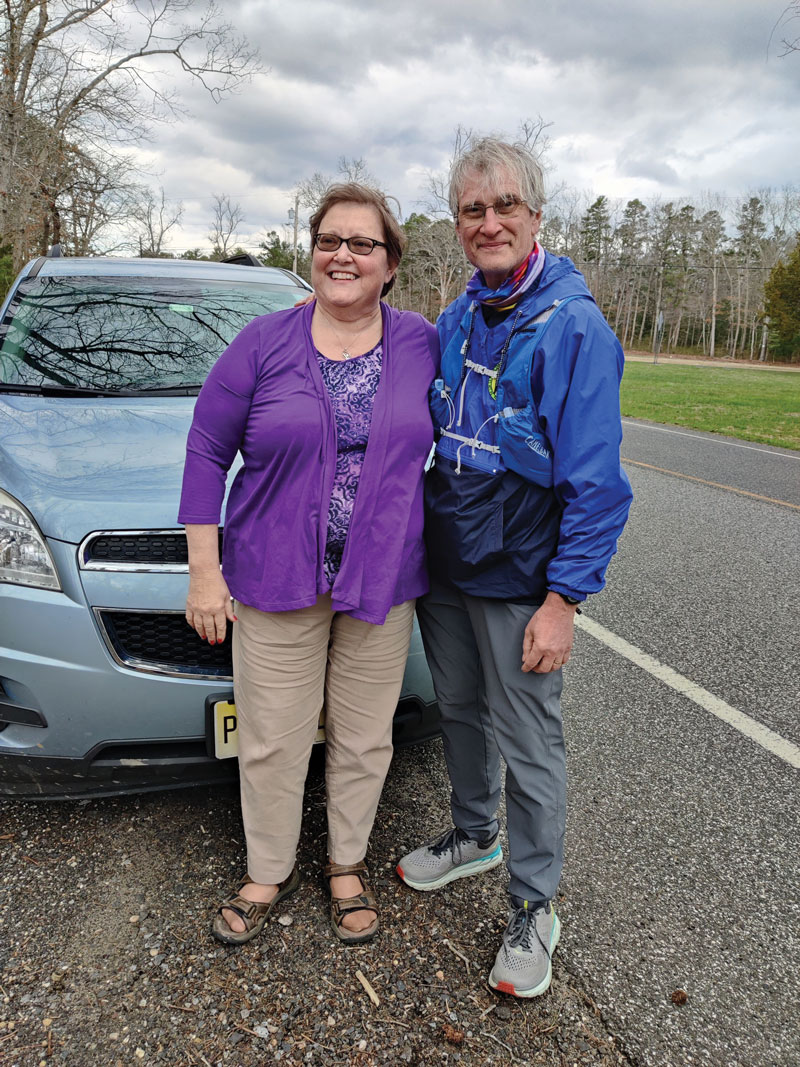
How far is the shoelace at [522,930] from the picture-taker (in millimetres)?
1845

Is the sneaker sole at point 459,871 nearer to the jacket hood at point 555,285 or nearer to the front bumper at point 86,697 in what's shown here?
the front bumper at point 86,697

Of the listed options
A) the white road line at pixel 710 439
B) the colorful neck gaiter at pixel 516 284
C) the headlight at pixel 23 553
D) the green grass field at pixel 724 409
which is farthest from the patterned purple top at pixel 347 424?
the green grass field at pixel 724 409

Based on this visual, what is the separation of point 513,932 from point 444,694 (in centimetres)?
63

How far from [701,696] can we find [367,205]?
2.65m

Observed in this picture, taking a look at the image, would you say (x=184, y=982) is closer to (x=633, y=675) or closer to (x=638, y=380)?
(x=633, y=675)

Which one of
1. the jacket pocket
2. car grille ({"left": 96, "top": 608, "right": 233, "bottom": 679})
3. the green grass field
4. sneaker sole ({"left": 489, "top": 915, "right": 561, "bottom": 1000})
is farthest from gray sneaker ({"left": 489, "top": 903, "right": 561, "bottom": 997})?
the green grass field

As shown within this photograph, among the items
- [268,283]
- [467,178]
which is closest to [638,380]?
[268,283]

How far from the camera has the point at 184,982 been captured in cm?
178

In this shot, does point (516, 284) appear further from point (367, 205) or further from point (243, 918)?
point (243, 918)

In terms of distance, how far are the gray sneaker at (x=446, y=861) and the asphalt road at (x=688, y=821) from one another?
263 mm

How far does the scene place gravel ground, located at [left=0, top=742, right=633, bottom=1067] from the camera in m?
1.63

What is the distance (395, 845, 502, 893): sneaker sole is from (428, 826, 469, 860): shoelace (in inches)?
1.8

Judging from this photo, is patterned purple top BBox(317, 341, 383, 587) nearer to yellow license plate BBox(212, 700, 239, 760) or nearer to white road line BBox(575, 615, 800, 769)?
yellow license plate BBox(212, 700, 239, 760)

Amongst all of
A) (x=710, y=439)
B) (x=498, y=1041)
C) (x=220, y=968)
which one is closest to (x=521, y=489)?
(x=498, y=1041)
